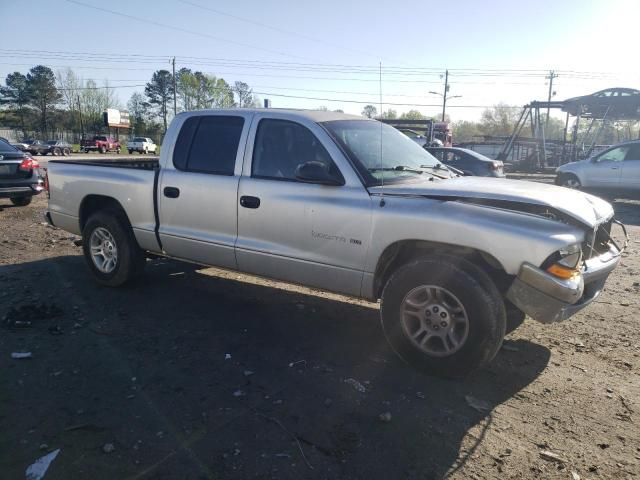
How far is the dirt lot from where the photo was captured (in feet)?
8.59

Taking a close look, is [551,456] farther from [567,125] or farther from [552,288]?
[567,125]

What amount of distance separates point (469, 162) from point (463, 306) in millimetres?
11501

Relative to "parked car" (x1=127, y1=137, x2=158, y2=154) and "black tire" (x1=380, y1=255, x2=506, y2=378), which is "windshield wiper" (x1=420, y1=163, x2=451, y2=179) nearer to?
"black tire" (x1=380, y1=255, x2=506, y2=378)

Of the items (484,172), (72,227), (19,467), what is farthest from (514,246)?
(484,172)

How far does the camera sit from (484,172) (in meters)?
13.6

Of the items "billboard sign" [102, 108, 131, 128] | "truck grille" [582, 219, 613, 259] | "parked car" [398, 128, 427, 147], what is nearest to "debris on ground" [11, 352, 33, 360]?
"truck grille" [582, 219, 613, 259]

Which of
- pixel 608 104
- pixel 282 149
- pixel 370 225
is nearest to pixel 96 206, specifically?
pixel 282 149

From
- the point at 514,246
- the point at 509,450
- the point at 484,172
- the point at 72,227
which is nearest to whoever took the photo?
the point at 509,450

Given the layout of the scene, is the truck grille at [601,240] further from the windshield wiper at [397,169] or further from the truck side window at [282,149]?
the truck side window at [282,149]

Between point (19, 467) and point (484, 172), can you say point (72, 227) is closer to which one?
point (19, 467)

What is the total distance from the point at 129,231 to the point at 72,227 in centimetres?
100

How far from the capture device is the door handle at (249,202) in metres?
4.25

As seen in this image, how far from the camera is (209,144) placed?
475 centimetres

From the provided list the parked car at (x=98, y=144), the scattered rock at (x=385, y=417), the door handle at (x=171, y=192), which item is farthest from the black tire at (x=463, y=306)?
the parked car at (x=98, y=144)
